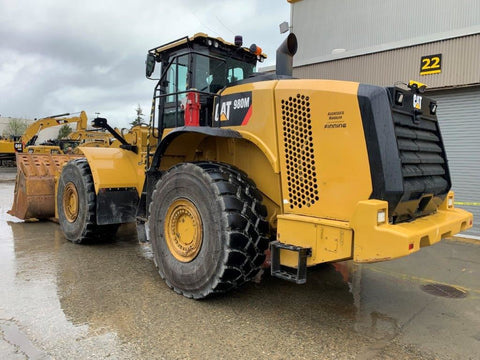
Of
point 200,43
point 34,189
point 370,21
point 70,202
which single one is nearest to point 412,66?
point 370,21

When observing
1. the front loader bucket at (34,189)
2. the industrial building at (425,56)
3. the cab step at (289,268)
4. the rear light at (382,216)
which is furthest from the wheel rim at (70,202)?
the industrial building at (425,56)

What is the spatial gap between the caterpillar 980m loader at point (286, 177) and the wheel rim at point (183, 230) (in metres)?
0.01

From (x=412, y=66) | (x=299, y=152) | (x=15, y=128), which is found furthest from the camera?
(x=15, y=128)

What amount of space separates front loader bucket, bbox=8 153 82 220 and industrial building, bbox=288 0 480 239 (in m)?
6.63

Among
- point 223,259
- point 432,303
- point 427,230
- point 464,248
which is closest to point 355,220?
point 427,230

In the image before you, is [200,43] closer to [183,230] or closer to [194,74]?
[194,74]

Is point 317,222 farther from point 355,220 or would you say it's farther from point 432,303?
point 432,303

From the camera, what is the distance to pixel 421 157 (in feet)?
11.8

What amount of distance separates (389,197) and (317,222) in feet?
2.00

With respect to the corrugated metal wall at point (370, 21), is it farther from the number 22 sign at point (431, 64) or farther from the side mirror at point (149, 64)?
the side mirror at point (149, 64)

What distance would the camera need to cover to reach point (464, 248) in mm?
6852

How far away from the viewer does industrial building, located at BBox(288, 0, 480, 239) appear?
7.66 m

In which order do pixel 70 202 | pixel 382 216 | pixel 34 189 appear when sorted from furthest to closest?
1. pixel 34 189
2. pixel 70 202
3. pixel 382 216

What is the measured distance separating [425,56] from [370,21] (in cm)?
311
